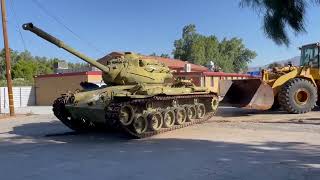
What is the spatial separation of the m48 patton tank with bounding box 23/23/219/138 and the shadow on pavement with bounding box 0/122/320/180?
27.9 inches

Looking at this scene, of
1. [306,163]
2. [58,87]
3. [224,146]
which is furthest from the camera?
[58,87]

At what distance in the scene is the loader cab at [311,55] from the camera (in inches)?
812

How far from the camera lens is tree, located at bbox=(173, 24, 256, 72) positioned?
68.4 m

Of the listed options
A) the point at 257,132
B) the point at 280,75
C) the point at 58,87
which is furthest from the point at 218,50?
the point at 257,132

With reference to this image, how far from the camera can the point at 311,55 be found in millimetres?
20984

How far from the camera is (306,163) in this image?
9.65 m

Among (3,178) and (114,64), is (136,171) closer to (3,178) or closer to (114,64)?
(3,178)

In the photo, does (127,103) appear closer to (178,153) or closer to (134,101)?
(134,101)

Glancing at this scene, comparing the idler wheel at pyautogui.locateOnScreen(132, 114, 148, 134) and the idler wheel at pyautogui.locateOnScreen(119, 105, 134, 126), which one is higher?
the idler wheel at pyautogui.locateOnScreen(119, 105, 134, 126)

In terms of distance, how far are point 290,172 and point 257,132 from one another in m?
5.61

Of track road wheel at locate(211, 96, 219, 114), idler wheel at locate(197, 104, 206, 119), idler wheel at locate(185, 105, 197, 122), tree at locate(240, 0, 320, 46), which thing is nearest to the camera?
tree at locate(240, 0, 320, 46)

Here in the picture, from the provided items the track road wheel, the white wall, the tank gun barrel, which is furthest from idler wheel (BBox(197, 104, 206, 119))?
the white wall

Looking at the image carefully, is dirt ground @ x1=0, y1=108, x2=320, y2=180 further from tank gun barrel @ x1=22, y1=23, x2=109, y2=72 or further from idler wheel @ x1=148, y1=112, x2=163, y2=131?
tank gun barrel @ x1=22, y1=23, x2=109, y2=72

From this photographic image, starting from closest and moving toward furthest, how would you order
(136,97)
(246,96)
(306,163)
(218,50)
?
(306,163) < (136,97) < (246,96) < (218,50)
